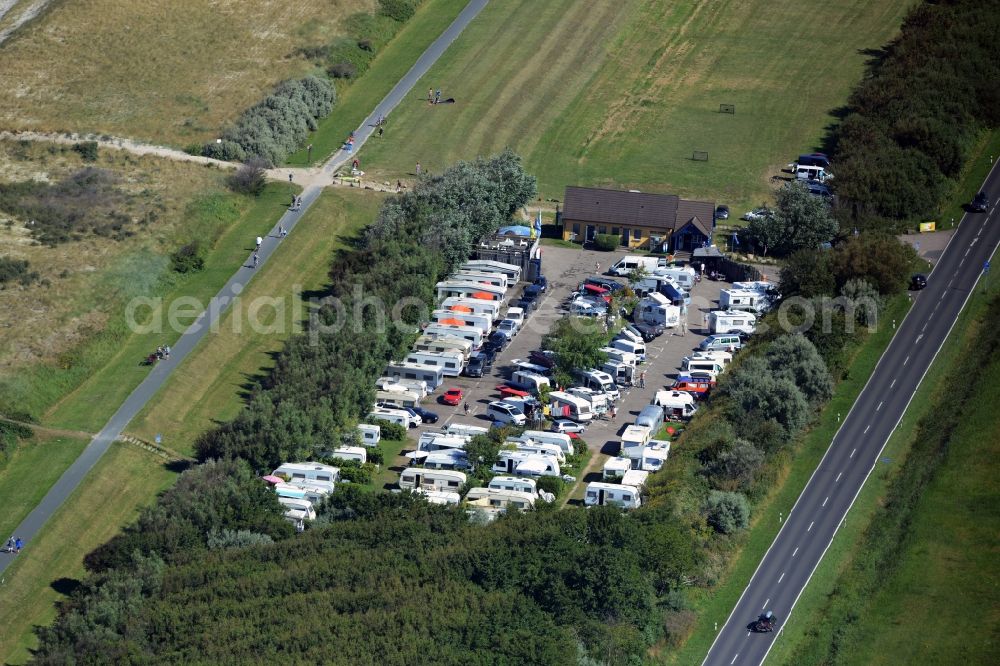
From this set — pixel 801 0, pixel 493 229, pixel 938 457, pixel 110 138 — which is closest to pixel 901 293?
pixel 938 457

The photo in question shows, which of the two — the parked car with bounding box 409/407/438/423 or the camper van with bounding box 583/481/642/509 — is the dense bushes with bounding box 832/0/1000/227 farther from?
the camper van with bounding box 583/481/642/509

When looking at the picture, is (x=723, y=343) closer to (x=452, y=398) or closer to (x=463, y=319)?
(x=463, y=319)

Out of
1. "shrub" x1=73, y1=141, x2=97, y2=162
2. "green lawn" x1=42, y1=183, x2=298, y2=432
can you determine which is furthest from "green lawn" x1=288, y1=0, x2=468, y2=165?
"shrub" x1=73, y1=141, x2=97, y2=162

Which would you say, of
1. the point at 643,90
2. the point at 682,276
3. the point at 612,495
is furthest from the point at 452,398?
the point at 643,90

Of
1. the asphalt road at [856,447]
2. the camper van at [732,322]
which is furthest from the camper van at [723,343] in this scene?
the asphalt road at [856,447]

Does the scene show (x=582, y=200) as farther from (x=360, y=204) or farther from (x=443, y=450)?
(x=443, y=450)

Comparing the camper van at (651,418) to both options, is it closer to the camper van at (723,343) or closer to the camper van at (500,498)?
the camper van at (723,343)
